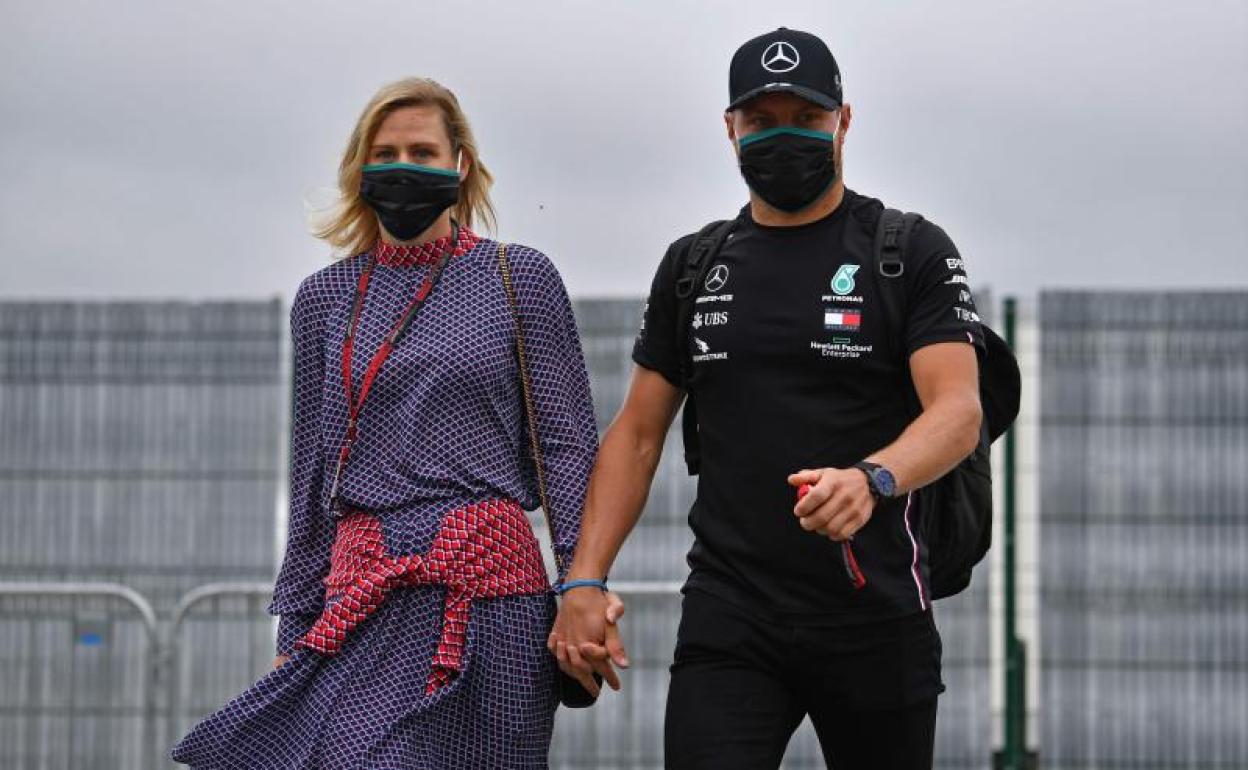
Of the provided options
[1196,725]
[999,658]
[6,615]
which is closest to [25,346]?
[6,615]

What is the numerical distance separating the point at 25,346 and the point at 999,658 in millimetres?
5199

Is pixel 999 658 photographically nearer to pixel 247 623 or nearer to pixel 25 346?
pixel 247 623

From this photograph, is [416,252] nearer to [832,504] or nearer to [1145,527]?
[832,504]

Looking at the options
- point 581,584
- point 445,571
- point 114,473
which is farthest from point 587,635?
point 114,473

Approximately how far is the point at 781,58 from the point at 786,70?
31 millimetres

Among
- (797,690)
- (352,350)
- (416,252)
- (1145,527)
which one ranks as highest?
(416,252)

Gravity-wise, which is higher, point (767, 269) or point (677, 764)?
point (767, 269)

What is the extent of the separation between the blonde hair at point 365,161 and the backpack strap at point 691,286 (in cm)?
64

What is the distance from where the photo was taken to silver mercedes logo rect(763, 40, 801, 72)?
15.5 feet

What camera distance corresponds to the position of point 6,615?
36.1 feet

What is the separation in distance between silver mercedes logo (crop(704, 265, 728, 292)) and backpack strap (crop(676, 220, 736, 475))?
0.07ft

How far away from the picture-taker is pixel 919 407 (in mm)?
4719

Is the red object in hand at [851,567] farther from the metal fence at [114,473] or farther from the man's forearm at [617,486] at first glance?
the metal fence at [114,473]

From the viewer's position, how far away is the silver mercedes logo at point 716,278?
483 cm
